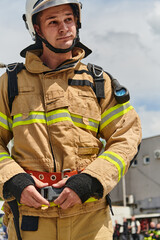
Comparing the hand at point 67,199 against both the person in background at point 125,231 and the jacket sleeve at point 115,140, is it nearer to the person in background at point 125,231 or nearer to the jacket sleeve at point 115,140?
the jacket sleeve at point 115,140

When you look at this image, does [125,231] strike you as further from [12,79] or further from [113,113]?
[12,79]

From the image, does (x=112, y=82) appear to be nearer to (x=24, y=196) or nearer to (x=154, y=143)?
(x=24, y=196)

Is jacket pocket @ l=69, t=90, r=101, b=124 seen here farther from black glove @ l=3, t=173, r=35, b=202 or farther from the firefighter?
black glove @ l=3, t=173, r=35, b=202

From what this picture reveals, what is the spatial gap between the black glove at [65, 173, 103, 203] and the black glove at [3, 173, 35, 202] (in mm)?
250

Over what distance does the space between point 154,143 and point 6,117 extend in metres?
29.0

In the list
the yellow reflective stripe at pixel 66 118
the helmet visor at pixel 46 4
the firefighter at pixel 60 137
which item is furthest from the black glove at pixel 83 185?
the helmet visor at pixel 46 4

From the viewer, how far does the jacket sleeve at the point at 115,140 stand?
2.56 metres

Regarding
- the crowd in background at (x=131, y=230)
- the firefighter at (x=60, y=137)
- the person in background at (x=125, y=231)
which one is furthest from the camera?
the person in background at (x=125, y=231)

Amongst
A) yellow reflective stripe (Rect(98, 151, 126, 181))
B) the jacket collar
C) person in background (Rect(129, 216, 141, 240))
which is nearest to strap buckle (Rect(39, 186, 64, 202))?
yellow reflective stripe (Rect(98, 151, 126, 181))

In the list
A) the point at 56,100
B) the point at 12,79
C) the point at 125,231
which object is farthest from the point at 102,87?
the point at 125,231

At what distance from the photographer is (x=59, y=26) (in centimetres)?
288

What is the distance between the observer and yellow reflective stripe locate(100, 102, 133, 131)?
2893 millimetres

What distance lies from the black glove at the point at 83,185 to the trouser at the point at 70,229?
0.79ft

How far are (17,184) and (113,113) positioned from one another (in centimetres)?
86
